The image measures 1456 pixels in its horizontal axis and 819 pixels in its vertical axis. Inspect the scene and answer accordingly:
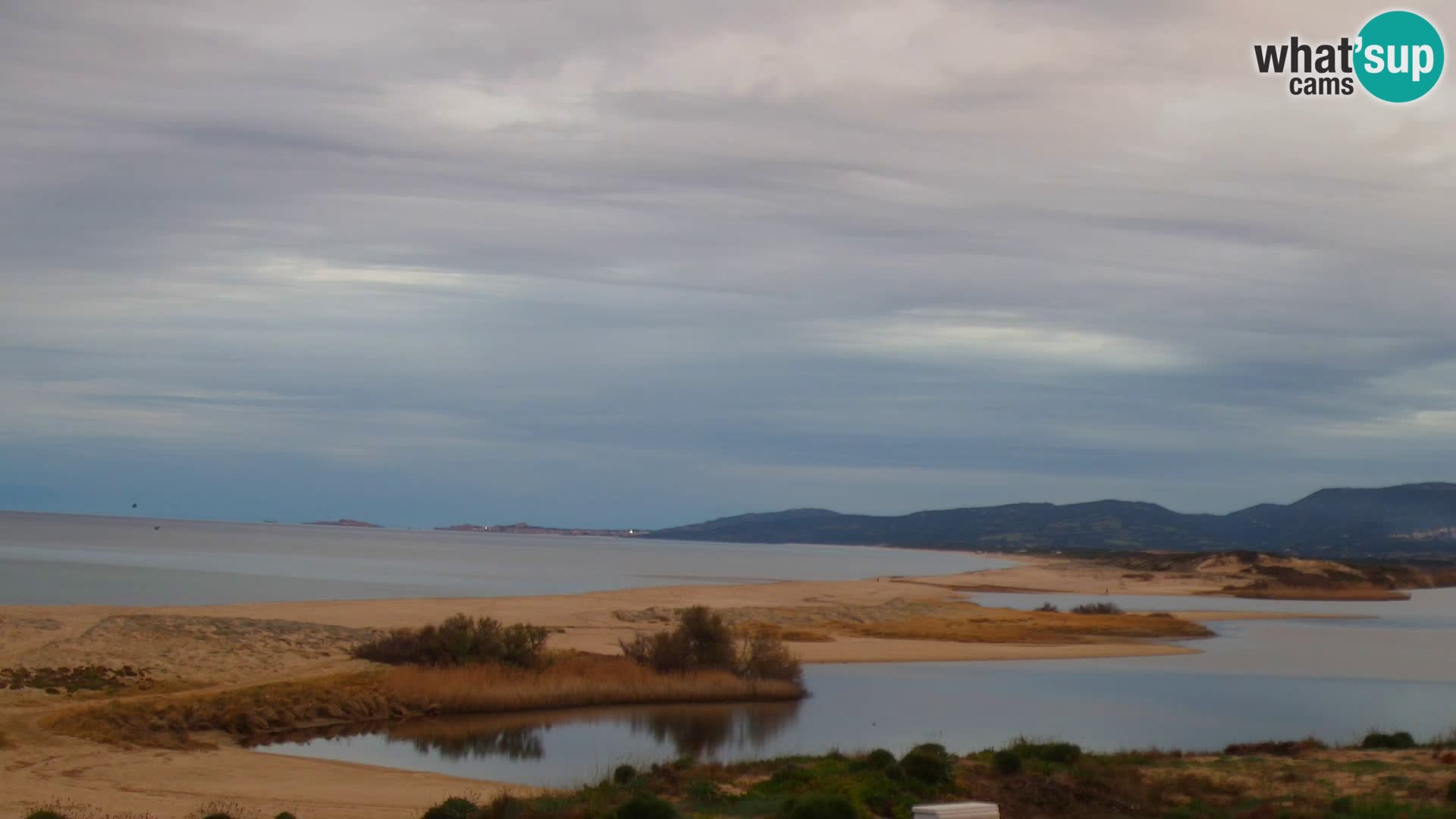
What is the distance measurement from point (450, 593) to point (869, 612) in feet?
75.6

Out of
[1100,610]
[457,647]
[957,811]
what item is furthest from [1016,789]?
[1100,610]

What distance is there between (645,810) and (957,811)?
3233 millimetres

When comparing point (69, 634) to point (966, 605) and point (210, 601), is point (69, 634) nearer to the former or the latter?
point (210, 601)

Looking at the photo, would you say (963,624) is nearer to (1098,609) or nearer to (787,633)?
(787,633)

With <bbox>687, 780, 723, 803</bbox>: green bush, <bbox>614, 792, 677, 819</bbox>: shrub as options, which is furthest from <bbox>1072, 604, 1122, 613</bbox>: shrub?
<bbox>614, 792, 677, 819</bbox>: shrub

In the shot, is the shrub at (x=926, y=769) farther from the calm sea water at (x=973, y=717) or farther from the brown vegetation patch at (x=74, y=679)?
the brown vegetation patch at (x=74, y=679)

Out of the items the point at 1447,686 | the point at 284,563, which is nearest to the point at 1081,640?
the point at 1447,686

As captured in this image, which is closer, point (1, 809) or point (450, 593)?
point (1, 809)

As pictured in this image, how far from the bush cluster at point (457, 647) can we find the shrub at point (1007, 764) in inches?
717

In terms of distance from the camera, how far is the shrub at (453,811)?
1638 cm

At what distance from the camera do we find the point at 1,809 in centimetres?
1816

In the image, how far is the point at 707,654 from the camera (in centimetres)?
3766

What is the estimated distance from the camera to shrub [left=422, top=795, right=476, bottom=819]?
16.4m

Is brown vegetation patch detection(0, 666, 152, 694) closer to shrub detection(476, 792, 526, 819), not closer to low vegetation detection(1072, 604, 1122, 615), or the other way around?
shrub detection(476, 792, 526, 819)
